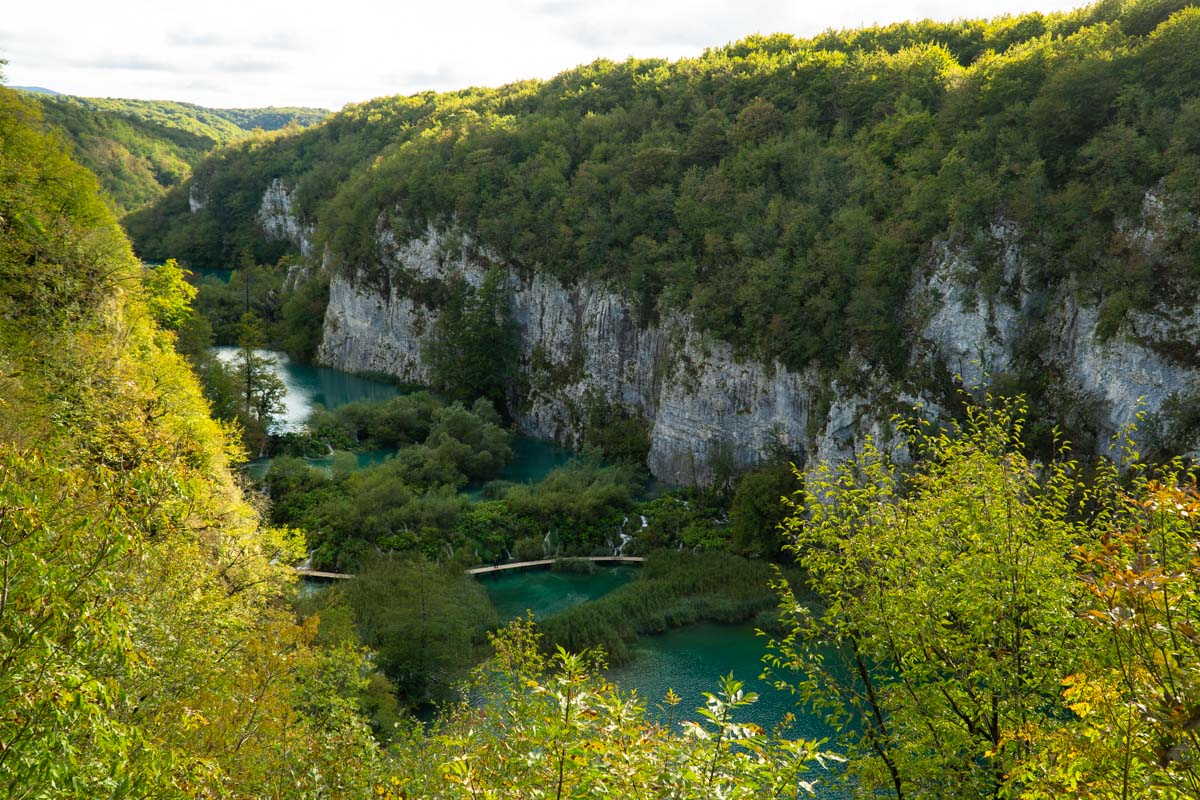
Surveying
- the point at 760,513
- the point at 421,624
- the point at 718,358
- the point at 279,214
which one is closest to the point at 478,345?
the point at 718,358

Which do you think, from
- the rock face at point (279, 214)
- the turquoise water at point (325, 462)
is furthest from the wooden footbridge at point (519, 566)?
the rock face at point (279, 214)

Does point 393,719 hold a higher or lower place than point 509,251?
lower

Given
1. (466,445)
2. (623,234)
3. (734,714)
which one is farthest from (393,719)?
(623,234)

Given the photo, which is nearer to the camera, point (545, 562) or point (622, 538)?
point (545, 562)

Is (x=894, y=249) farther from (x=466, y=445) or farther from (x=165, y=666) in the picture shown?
(x=165, y=666)

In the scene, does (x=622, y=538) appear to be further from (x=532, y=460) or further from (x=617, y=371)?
(x=617, y=371)

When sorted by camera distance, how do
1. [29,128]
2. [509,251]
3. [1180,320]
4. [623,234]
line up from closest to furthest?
[29,128], [1180,320], [623,234], [509,251]

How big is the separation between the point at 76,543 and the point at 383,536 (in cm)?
2410

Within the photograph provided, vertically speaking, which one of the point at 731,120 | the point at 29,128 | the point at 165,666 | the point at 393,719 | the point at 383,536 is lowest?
the point at 383,536

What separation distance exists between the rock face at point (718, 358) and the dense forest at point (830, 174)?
733 mm

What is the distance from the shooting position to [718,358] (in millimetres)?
34906

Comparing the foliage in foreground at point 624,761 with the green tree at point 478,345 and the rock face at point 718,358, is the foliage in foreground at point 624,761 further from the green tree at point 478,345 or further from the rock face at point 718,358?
the green tree at point 478,345

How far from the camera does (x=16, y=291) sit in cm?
1678

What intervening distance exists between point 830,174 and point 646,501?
16609mm
